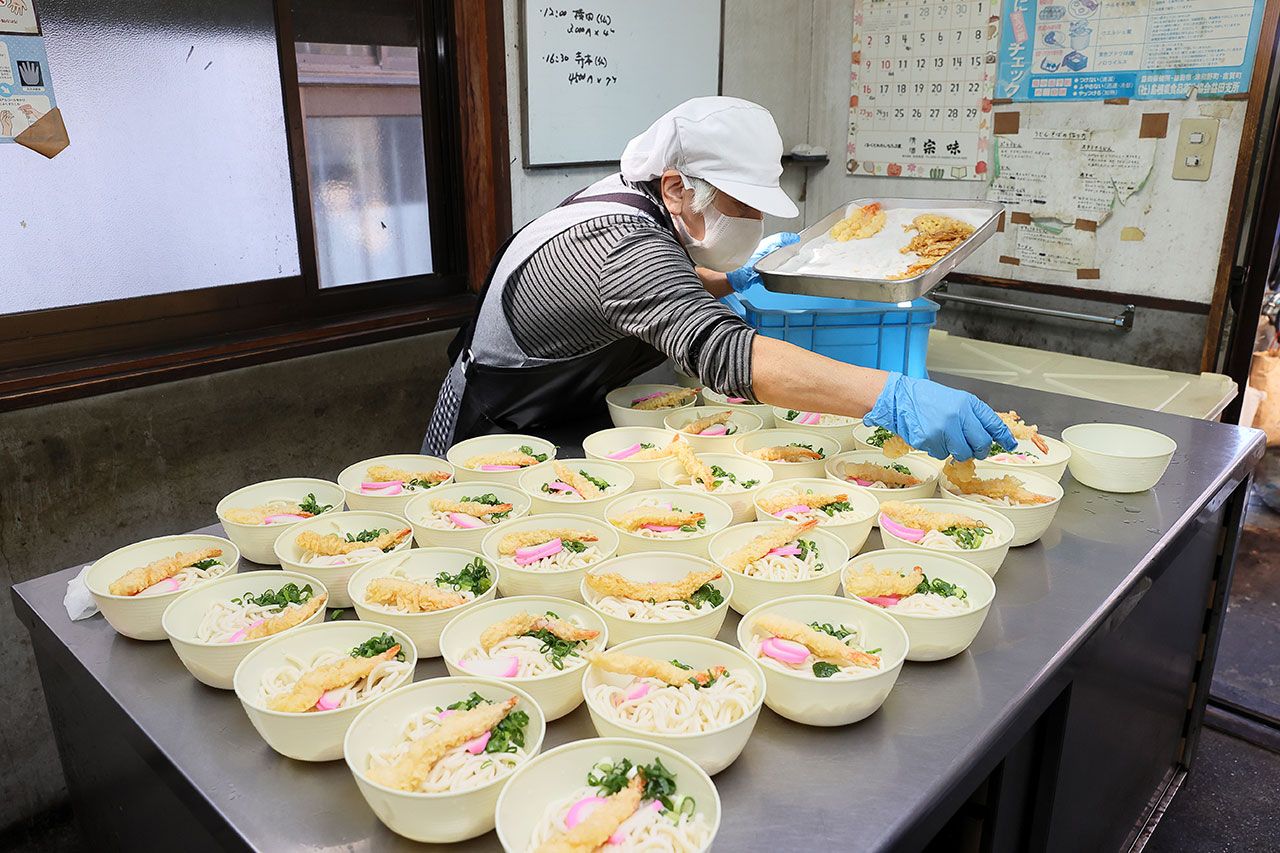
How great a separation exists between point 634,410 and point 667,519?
0.69 metres

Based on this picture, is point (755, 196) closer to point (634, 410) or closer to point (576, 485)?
point (634, 410)

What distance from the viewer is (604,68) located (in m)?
3.60

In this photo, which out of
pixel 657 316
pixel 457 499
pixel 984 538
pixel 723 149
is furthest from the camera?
pixel 723 149

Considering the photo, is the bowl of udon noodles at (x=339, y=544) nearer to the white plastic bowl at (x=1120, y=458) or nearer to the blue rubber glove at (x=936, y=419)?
the blue rubber glove at (x=936, y=419)

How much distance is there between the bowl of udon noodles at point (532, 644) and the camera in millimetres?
1213

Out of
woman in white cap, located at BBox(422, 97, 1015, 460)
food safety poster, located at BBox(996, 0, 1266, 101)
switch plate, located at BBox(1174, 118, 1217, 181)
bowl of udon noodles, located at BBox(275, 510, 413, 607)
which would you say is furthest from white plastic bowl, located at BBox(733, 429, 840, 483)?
food safety poster, located at BBox(996, 0, 1266, 101)

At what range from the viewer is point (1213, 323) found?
3590 mm

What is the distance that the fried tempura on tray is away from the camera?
3.43 ft

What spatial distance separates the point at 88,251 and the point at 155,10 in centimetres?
73

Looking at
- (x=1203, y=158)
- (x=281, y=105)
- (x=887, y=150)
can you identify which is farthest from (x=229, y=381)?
(x=1203, y=158)

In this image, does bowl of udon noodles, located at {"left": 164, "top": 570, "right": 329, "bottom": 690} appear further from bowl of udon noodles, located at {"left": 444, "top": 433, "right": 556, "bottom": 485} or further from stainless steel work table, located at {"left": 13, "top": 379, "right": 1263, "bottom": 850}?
bowl of udon noodles, located at {"left": 444, "top": 433, "right": 556, "bottom": 485}

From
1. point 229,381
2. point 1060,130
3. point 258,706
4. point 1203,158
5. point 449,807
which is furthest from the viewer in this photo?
point 1060,130

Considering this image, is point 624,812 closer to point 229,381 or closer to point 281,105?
point 229,381

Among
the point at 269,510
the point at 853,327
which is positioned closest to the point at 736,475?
the point at 853,327
